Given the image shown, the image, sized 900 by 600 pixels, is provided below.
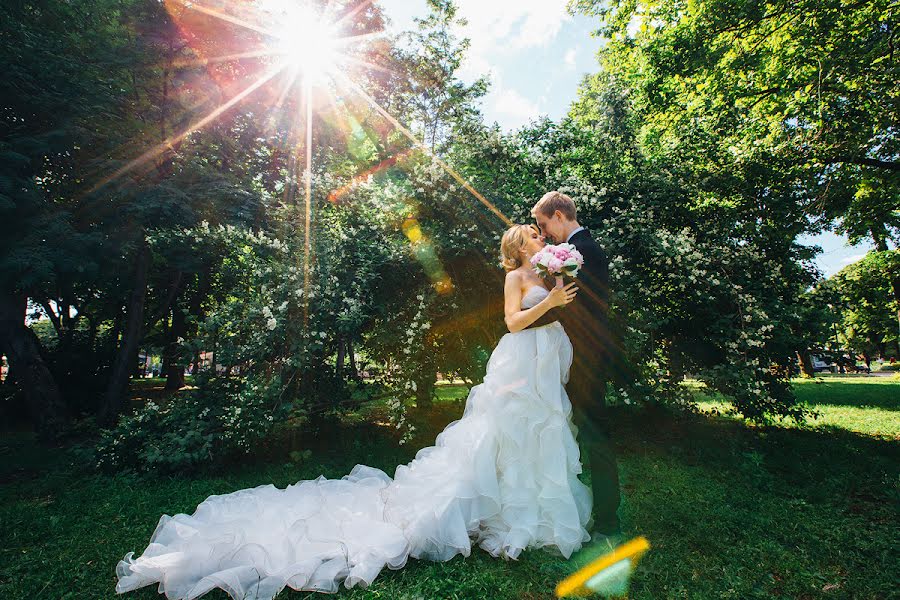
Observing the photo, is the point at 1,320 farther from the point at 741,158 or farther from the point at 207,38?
the point at 741,158

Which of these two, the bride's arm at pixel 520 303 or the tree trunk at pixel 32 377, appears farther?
the tree trunk at pixel 32 377

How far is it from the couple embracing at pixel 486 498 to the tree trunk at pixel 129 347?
28.7 feet

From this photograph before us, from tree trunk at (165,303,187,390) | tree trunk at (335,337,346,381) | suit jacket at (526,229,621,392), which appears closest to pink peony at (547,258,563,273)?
suit jacket at (526,229,621,392)

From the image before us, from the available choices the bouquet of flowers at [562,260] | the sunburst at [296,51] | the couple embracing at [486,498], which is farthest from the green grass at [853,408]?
the sunburst at [296,51]

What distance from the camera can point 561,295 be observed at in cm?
345

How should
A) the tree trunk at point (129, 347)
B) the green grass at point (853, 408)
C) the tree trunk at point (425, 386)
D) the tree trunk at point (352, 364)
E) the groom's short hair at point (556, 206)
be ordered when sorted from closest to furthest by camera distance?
the groom's short hair at point (556, 206)
the tree trunk at point (352, 364)
the tree trunk at point (425, 386)
the green grass at point (853, 408)
the tree trunk at point (129, 347)

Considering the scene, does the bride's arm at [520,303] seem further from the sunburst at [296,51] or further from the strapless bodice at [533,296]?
the sunburst at [296,51]

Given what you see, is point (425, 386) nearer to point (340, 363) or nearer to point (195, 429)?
point (340, 363)

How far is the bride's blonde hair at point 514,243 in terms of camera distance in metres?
4.25

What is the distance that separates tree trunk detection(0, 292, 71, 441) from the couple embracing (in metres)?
8.16

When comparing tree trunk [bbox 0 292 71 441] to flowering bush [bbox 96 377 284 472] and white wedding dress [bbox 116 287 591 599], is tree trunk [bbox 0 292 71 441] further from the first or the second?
white wedding dress [bbox 116 287 591 599]

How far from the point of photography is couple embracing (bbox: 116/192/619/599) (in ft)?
10.0

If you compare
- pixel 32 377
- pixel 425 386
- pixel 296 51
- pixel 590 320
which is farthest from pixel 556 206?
pixel 296 51

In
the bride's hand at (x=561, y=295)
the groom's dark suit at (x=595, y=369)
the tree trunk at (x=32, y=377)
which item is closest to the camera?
the bride's hand at (x=561, y=295)
